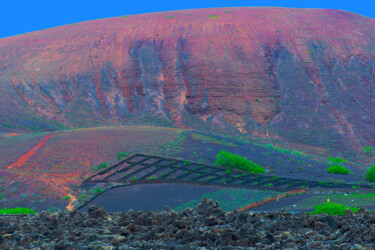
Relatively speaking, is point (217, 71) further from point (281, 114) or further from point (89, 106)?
point (89, 106)

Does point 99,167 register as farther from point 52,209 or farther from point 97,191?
point 52,209

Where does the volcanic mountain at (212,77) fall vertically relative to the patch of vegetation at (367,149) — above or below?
above

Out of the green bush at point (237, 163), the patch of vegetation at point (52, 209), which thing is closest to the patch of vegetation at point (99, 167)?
the patch of vegetation at point (52, 209)

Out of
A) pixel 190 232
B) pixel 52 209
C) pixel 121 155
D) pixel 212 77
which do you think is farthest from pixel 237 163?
pixel 212 77

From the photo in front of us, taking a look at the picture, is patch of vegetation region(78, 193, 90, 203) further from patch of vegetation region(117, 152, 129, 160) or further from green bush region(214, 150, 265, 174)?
green bush region(214, 150, 265, 174)

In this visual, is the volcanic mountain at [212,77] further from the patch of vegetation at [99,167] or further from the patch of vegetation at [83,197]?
the patch of vegetation at [83,197]

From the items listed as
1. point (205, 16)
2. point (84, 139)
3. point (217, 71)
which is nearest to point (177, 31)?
point (205, 16)
